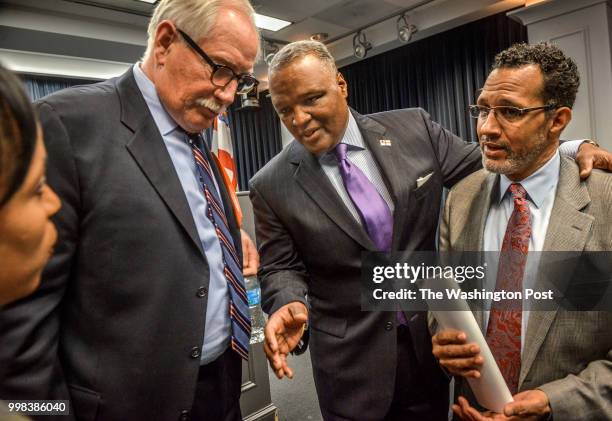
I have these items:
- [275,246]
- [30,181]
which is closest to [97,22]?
[275,246]

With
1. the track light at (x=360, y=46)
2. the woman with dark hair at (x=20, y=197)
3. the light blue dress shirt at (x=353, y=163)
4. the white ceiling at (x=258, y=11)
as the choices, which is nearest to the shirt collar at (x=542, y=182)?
the light blue dress shirt at (x=353, y=163)

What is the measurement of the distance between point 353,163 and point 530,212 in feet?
2.05

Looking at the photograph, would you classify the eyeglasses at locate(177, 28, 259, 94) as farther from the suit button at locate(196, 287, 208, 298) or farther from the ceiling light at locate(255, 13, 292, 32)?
the ceiling light at locate(255, 13, 292, 32)

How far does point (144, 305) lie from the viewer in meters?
1.02

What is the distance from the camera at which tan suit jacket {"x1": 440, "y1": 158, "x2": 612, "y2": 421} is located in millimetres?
1091

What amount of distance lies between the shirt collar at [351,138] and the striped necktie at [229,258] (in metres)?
0.51

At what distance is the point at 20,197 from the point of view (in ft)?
1.73

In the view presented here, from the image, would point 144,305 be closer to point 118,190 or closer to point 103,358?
point 103,358

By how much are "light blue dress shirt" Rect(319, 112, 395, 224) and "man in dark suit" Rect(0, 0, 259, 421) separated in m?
0.53

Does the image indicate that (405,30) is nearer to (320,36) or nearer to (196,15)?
(320,36)

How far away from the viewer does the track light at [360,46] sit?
21.6ft

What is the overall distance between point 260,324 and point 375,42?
16.3 ft

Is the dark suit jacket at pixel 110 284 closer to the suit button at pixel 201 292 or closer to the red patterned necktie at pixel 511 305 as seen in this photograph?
the suit button at pixel 201 292

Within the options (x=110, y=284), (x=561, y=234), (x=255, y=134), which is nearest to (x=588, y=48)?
(x=561, y=234)
